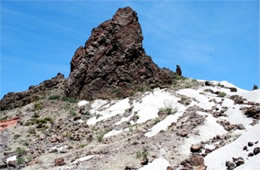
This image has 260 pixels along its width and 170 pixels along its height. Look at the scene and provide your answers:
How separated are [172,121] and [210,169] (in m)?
5.22

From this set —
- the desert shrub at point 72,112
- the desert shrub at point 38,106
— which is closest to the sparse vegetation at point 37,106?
the desert shrub at point 38,106

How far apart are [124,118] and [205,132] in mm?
6187

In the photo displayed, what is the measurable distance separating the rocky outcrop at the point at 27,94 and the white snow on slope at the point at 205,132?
18643 millimetres

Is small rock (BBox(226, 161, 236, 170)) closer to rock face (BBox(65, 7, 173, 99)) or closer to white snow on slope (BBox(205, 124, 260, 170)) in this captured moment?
white snow on slope (BBox(205, 124, 260, 170))

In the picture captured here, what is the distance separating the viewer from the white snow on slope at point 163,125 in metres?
15.5

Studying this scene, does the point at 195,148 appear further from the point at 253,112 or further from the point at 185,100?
the point at 185,100

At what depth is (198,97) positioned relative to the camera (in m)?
20.7

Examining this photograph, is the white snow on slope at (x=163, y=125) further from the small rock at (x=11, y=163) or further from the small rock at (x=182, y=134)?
the small rock at (x=11, y=163)

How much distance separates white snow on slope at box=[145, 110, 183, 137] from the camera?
611 inches

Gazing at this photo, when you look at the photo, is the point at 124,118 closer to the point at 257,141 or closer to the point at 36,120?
the point at 36,120

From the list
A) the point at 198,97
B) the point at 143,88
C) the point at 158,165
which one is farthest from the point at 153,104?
the point at 158,165

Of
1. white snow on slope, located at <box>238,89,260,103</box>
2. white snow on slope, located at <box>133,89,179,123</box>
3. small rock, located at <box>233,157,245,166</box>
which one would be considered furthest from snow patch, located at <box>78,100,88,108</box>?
small rock, located at <box>233,157,245,166</box>

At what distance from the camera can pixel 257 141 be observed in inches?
467

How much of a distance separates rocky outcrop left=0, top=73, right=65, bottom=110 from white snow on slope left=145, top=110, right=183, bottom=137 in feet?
54.5
